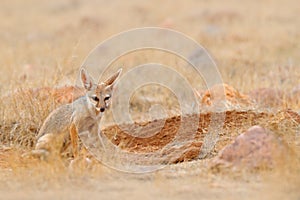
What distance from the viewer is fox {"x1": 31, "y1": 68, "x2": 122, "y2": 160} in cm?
611

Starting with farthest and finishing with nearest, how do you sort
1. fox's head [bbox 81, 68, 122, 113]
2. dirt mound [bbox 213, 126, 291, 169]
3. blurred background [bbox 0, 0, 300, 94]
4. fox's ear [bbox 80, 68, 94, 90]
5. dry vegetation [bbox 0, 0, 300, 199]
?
blurred background [bbox 0, 0, 300, 94]
fox's ear [bbox 80, 68, 94, 90]
fox's head [bbox 81, 68, 122, 113]
dirt mound [bbox 213, 126, 291, 169]
dry vegetation [bbox 0, 0, 300, 199]

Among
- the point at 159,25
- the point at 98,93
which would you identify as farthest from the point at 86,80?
the point at 159,25

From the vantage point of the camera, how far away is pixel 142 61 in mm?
12141

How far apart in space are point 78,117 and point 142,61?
5974mm

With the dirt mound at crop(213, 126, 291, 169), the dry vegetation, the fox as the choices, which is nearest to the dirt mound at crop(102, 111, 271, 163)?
the dry vegetation

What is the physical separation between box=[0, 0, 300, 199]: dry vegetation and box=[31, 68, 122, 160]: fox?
0.34 metres

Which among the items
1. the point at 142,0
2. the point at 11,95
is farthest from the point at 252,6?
the point at 11,95

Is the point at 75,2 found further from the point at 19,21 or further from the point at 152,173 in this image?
the point at 152,173

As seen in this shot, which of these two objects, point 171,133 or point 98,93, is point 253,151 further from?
point 171,133

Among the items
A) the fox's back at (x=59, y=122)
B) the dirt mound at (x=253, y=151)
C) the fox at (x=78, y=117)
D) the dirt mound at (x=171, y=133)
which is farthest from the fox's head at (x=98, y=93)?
the dirt mound at (x=253, y=151)

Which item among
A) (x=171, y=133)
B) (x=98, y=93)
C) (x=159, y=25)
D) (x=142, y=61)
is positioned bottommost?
(x=171, y=133)

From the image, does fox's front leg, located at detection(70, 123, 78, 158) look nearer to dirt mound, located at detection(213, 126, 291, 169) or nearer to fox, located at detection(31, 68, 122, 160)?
fox, located at detection(31, 68, 122, 160)

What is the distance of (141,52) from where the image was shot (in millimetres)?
12930

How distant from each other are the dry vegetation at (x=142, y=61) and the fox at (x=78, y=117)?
34 cm
